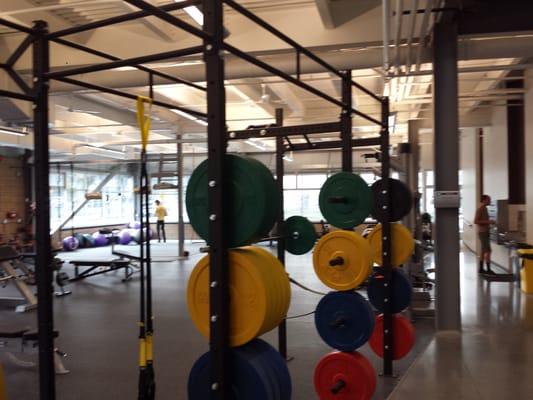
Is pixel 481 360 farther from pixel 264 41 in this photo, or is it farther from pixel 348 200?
pixel 264 41

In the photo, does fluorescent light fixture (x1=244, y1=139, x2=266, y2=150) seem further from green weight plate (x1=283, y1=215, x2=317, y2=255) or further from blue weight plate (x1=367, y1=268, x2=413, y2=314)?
blue weight plate (x1=367, y1=268, x2=413, y2=314)

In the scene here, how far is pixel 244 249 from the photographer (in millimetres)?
1699

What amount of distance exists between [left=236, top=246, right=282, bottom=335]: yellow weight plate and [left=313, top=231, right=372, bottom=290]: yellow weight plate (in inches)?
57.5

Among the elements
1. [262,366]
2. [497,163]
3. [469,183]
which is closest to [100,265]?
[262,366]

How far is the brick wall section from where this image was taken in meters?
12.5

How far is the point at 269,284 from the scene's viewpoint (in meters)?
1.63

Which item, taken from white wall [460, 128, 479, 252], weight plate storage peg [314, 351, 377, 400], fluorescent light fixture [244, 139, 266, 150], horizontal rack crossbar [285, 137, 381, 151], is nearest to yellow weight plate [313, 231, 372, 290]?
weight plate storage peg [314, 351, 377, 400]

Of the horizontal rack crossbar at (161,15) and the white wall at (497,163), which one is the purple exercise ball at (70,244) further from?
the horizontal rack crossbar at (161,15)

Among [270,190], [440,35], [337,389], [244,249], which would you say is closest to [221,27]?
[270,190]

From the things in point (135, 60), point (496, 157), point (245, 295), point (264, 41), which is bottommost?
point (245, 295)

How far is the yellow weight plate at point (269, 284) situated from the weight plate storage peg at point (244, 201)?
60mm

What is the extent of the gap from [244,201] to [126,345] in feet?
12.1

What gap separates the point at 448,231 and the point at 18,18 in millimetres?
5073

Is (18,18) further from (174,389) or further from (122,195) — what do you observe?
(122,195)
